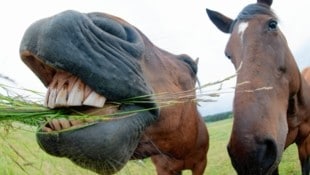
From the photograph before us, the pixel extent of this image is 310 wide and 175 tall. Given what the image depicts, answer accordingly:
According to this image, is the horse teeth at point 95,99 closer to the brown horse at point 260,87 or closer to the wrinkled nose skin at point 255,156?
the brown horse at point 260,87

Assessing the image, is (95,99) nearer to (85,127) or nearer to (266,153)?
(85,127)

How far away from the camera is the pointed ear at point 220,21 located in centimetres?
491

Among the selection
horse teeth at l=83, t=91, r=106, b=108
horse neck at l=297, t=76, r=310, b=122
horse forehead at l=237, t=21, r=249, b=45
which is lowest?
horse neck at l=297, t=76, r=310, b=122

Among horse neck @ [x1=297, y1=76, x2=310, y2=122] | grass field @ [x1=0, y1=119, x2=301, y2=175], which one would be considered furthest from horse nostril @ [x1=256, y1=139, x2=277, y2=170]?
horse neck @ [x1=297, y1=76, x2=310, y2=122]

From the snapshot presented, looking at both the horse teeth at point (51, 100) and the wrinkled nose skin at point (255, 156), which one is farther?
the wrinkled nose skin at point (255, 156)

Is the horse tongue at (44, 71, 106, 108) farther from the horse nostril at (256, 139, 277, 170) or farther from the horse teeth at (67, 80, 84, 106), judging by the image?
the horse nostril at (256, 139, 277, 170)

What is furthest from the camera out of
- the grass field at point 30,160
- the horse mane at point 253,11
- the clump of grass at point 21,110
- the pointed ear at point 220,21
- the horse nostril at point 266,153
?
the pointed ear at point 220,21

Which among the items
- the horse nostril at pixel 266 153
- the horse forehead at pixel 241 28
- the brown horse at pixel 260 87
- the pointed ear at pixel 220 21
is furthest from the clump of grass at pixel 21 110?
the pointed ear at pixel 220 21

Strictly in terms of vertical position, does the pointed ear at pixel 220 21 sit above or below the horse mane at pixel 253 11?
below

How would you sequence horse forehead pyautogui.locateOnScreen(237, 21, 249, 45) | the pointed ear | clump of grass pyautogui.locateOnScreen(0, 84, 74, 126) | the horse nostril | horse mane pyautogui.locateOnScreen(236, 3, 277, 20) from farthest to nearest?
the pointed ear
horse mane pyautogui.locateOnScreen(236, 3, 277, 20)
horse forehead pyautogui.locateOnScreen(237, 21, 249, 45)
the horse nostril
clump of grass pyautogui.locateOnScreen(0, 84, 74, 126)

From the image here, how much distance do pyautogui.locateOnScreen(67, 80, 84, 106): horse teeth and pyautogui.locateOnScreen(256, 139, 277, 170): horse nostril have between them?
6.38 ft

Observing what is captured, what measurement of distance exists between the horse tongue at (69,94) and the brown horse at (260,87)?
1575mm

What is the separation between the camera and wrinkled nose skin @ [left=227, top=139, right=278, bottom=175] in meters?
3.47

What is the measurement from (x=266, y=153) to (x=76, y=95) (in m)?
2.18
